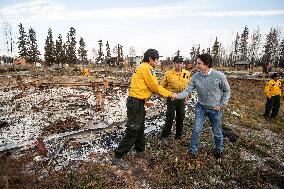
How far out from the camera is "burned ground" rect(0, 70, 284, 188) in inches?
210

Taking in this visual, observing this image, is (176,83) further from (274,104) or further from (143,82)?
(274,104)

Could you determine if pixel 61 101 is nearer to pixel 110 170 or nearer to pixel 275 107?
pixel 110 170

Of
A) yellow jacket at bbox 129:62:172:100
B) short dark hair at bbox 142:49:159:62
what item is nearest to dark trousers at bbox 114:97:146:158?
yellow jacket at bbox 129:62:172:100

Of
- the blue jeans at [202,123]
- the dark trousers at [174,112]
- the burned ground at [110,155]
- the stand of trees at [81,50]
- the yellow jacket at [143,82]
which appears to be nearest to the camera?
the burned ground at [110,155]

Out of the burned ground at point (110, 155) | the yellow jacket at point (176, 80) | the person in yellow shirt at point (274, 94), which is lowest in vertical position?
the burned ground at point (110, 155)

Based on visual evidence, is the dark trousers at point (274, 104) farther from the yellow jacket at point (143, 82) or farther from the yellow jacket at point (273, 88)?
the yellow jacket at point (143, 82)

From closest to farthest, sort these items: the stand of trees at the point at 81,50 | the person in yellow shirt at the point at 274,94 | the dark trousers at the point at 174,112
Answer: the dark trousers at the point at 174,112 → the person in yellow shirt at the point at 274,94 → the stand of trees at the point at 81,50

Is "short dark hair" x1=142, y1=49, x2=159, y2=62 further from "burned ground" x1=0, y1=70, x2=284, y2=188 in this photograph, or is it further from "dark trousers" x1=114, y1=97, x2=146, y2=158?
"burned ground" x1=0, y1=70, x2=284, y2=188

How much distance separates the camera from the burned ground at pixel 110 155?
5344mm

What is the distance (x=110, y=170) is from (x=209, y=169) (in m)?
2.00

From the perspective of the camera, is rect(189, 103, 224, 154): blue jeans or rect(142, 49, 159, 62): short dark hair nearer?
rect(142, 49, 159, 62): short dark hair

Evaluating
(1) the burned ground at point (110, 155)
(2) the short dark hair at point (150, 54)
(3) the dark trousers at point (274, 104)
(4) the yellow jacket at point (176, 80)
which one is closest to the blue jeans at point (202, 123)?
(1) the burned ground at point (110, 155)

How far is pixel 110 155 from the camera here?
637 cm

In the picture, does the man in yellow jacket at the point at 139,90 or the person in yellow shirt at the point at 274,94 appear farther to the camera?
the person in yellow shirt at the point at 274,94
